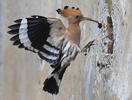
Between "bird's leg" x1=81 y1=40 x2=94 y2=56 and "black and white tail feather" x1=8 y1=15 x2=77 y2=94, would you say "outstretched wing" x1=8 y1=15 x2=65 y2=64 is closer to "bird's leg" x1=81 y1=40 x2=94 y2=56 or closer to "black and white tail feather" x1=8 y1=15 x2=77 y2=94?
"black and white tail feather" x1=8 y1=15 x2=77 y2=94

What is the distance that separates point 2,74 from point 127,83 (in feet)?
5.59

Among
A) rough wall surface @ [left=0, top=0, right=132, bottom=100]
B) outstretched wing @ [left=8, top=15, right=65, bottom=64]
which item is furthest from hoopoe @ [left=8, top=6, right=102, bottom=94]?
rough wall surface @ [left=0, top=0, right=132, bottom=100]

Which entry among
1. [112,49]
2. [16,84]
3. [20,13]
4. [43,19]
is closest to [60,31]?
[43,19]

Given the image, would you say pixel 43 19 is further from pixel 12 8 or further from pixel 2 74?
pixel 2 74

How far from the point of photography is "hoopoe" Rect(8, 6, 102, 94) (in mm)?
1766

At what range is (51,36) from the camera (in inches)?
72.8

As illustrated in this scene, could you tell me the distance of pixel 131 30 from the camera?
1.58 metres

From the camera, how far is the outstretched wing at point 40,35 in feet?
5.82

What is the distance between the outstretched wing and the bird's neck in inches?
2.0

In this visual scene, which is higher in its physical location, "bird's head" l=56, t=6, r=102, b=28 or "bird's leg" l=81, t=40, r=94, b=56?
"bird's head" l=56, t=6, r=102, b=28

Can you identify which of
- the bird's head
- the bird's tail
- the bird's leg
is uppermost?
the bird's head

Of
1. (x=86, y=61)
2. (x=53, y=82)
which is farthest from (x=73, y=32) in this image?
(x=86, y=61)

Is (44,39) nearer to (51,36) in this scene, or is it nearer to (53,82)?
(51,36)

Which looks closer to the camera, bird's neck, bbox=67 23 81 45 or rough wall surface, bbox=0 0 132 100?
rough wall surface, bbox=0 0 132 100
